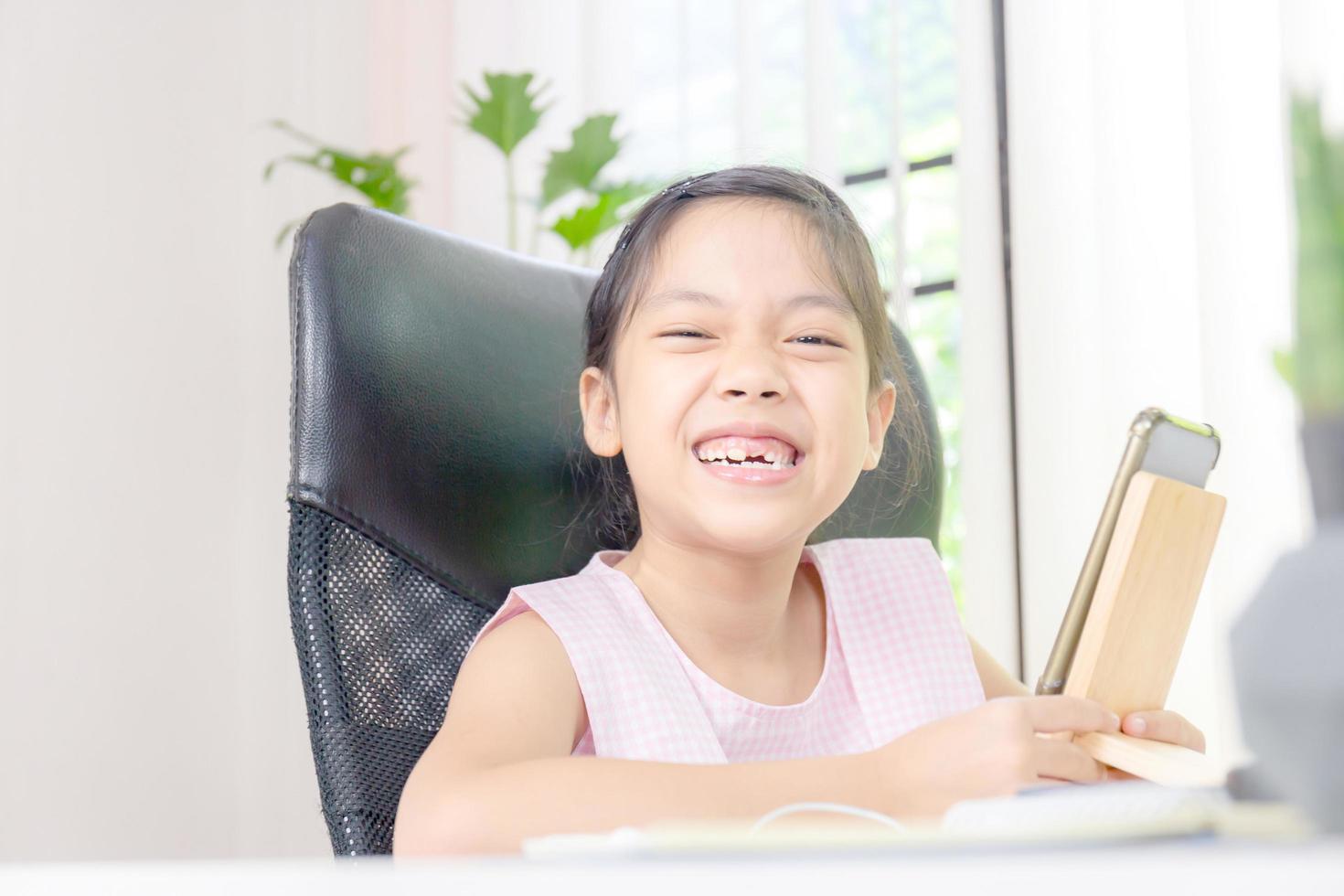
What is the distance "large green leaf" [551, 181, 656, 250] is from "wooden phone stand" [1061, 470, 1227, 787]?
55.9 inches

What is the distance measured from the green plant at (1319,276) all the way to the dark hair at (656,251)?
0.74 metres

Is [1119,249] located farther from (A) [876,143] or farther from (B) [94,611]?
(B) [94,611]

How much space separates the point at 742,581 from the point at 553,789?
353 mm

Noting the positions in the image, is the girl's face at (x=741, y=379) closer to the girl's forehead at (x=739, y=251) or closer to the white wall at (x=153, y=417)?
the girl's forehead at (x=739, y=251)

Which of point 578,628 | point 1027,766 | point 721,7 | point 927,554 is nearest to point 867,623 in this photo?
point 927,554

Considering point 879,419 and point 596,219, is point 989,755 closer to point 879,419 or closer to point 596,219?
point 879,419

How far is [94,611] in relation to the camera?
88.9 inches

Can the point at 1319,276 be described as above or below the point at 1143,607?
above

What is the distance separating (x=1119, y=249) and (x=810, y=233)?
1055mm

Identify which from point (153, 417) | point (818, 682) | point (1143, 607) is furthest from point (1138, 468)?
point (153, 417)

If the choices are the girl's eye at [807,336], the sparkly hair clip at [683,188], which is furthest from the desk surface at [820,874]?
the sparkly hair clip at [683,188]

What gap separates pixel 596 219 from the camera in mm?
1949

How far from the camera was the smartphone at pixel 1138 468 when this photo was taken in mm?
604

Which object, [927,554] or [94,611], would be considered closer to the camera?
[927,554]
